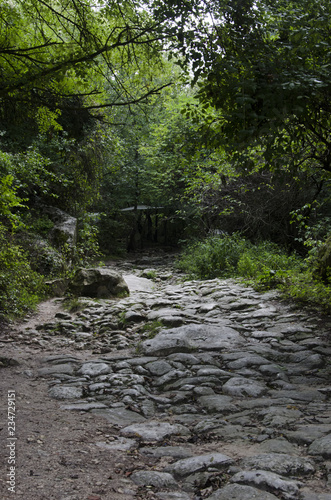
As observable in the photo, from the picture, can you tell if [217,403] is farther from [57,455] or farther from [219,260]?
[219,260]

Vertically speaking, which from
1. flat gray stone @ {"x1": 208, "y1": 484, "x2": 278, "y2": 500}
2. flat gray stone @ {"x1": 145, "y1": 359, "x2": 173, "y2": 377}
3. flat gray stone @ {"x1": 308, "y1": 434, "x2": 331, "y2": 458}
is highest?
flat gray stone @ {"x1": 208, "y1": 484, "x2": 278, "y2": 500}

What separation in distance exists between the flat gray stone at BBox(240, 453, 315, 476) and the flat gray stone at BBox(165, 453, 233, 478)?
12cm

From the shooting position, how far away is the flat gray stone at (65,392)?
3.72 metres

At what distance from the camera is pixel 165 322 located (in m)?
6.26

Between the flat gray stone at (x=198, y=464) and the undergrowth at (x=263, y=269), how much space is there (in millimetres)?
4576

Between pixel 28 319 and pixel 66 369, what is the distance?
8.92 feet

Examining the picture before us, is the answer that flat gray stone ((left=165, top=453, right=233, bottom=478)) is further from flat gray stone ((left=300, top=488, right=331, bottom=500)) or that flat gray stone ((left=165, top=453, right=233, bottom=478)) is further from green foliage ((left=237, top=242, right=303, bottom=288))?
green foliage ((left=237, top=242, right=303, bottom=288))

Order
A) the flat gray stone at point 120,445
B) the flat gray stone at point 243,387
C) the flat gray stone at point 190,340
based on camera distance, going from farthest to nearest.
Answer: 1. the flat gray stone at point 190,340
2. the flat gray stone at point 243,387
3. the flat gray stone at point 120,445

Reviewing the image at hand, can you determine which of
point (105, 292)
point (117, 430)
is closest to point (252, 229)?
point (105, 292)

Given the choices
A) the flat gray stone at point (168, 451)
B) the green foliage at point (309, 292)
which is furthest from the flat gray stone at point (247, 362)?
the green foliage at point (309, 292)

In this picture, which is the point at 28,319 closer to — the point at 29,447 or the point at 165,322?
the point at 165,322

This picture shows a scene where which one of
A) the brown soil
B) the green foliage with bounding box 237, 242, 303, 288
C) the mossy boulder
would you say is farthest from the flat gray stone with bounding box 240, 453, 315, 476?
the green foliage with bounding box 237, 242, 303, 288

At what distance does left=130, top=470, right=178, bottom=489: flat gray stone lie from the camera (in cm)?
210

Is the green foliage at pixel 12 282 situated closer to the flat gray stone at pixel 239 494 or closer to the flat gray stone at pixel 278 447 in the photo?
the flat gray stone at pixel 278 447
